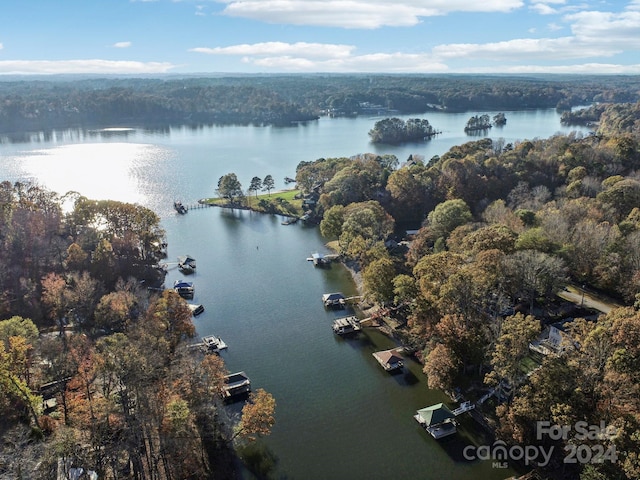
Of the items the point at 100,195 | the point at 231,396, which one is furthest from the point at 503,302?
the point at 100,195

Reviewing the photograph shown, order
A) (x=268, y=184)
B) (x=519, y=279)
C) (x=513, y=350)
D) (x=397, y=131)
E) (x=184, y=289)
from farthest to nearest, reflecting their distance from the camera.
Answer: (x=397, y=131)
(x=268, y=184)
(x=184, y=289)
(x=519, y=279)
(x=513, y=350)

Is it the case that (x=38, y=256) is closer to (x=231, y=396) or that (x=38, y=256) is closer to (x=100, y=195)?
(x=231, y=396)

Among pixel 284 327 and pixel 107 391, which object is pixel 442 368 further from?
pixel 107 391

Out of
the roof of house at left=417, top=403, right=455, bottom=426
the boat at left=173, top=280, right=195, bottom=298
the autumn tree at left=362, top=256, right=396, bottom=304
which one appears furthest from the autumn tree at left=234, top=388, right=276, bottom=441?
the boat at left=173, top=280, right=195, bottom=298

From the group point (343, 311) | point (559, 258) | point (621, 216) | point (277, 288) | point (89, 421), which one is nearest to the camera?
point (89, 421)

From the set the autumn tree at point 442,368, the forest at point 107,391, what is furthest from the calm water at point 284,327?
the forest at point 107,391

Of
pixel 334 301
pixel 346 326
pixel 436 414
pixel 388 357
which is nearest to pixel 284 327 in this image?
pixel 346 326
